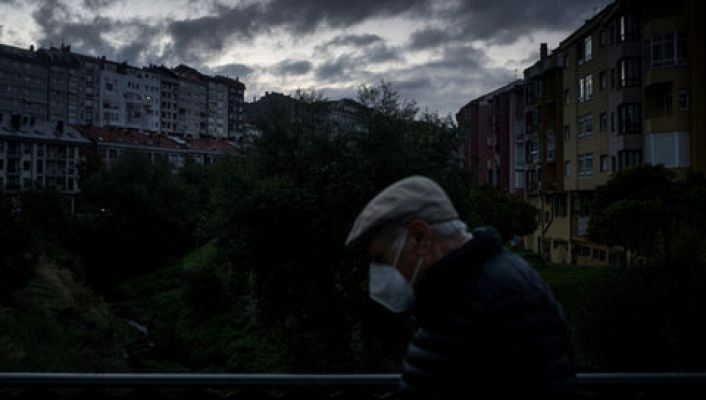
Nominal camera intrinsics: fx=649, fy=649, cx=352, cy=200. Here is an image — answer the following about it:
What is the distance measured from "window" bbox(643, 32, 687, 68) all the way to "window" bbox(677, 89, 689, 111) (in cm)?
129

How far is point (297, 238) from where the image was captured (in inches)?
712

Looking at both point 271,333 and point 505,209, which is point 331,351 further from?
point 505,209

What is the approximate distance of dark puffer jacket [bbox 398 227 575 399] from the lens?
5.82 ft

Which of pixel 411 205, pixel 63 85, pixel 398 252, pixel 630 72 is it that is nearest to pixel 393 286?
pixel 398 252

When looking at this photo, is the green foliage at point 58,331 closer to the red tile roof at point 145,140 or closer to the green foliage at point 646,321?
the green foliage at point 646,321

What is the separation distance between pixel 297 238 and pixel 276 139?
322 centimetres

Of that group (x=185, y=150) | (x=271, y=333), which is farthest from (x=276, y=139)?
(x=185, y=150)

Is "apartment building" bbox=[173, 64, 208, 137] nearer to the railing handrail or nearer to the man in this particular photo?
the railing handrail

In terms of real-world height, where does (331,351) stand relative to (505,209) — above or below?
below

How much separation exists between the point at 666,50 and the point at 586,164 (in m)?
8.89

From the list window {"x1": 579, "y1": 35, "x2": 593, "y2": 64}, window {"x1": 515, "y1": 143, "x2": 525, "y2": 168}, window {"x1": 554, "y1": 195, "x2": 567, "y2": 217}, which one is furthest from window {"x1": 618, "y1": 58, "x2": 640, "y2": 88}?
window {"x1": 515, "y1": 143, "x2": 525, "y2": 168}

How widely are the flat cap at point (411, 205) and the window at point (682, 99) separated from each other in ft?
102

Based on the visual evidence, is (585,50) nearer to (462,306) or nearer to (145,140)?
(462,306)

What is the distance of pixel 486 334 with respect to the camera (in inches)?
70.0
